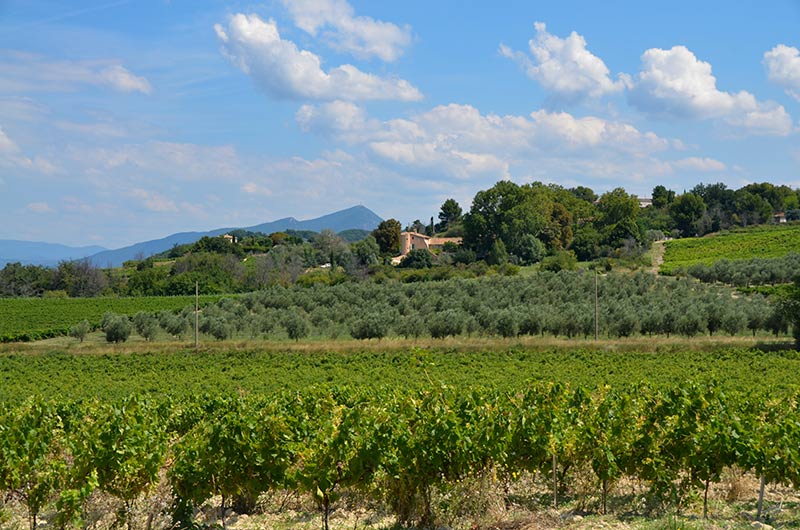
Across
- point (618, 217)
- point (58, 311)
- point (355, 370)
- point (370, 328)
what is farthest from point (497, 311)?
point (618, 217)

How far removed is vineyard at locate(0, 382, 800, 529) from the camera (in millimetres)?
8711

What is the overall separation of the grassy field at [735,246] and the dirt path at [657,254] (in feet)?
2.42

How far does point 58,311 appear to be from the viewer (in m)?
64.9

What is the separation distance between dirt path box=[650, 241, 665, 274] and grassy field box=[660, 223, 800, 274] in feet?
2.42

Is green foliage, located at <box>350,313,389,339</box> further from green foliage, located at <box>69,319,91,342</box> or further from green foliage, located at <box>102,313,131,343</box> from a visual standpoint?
green foliage, located at <box>69,319,91,342</box>

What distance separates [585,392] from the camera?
12078mm

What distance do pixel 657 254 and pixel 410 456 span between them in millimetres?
86635

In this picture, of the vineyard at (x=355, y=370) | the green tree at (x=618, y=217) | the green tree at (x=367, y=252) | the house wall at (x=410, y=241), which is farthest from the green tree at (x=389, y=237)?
the vineyard at (x=355, y=370)

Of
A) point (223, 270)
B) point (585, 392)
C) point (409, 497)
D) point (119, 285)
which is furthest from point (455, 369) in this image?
point (119, 285)

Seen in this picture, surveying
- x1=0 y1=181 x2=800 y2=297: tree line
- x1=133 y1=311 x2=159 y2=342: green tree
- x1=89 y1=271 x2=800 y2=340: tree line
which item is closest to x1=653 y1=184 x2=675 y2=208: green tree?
x1=0 y1=181 x2=800 y2=297: tree line

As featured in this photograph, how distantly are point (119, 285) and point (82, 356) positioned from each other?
58117 millimetres

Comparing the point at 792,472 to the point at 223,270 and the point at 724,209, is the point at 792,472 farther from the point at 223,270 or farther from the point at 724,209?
the point at 724,209

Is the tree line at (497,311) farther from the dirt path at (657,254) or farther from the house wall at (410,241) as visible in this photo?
the house wall at (410,241)

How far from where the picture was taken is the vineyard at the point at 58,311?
53438 mm
